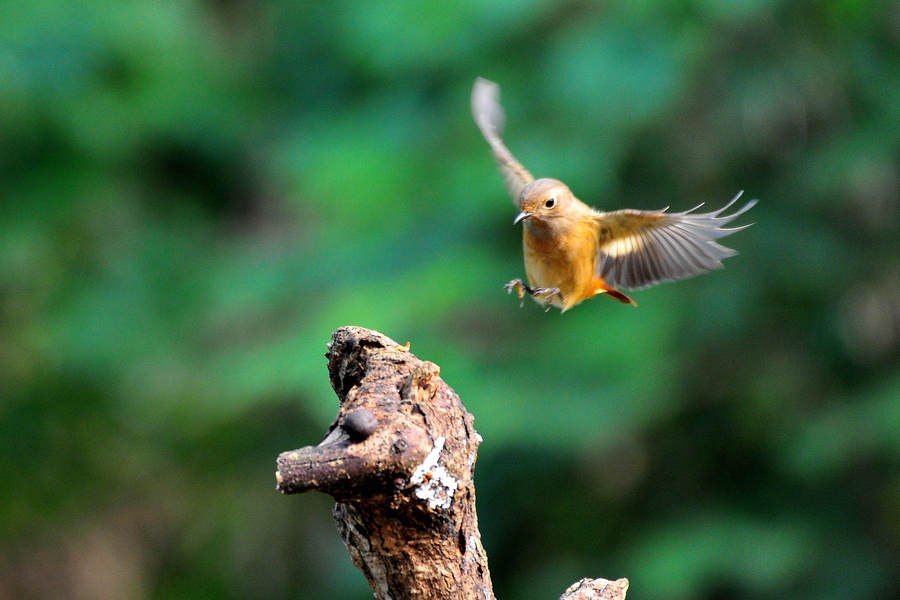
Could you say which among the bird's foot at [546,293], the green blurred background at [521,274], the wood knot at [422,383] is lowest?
the wood knot at [422,383]

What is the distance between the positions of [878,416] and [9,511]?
5751mm

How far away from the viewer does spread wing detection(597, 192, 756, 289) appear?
10.7ft

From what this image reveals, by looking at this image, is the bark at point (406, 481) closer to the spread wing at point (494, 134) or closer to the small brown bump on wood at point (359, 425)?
the small brown bump on wood at point (359, 425)

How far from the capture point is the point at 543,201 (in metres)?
3.31

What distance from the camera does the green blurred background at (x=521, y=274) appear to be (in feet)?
19.6

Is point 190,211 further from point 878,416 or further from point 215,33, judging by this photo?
point 878,416

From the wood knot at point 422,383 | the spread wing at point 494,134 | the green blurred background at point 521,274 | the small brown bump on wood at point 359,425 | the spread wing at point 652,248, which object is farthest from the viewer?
the green blurred background at point 521,274

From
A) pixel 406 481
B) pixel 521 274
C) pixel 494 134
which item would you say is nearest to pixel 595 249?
pixel 494 134

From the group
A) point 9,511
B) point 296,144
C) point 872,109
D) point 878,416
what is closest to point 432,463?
point 878,416

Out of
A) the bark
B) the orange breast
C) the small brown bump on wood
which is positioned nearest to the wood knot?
the bark

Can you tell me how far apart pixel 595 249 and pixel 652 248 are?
0.17 m

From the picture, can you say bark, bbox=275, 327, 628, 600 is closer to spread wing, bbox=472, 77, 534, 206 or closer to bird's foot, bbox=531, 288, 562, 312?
bird's foot, bbox=531, 288, 562, 312

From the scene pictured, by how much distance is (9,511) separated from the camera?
7992 millimetres

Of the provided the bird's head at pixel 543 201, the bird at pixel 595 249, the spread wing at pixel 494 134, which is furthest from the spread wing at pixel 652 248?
the spread wing at pixel 494 134
